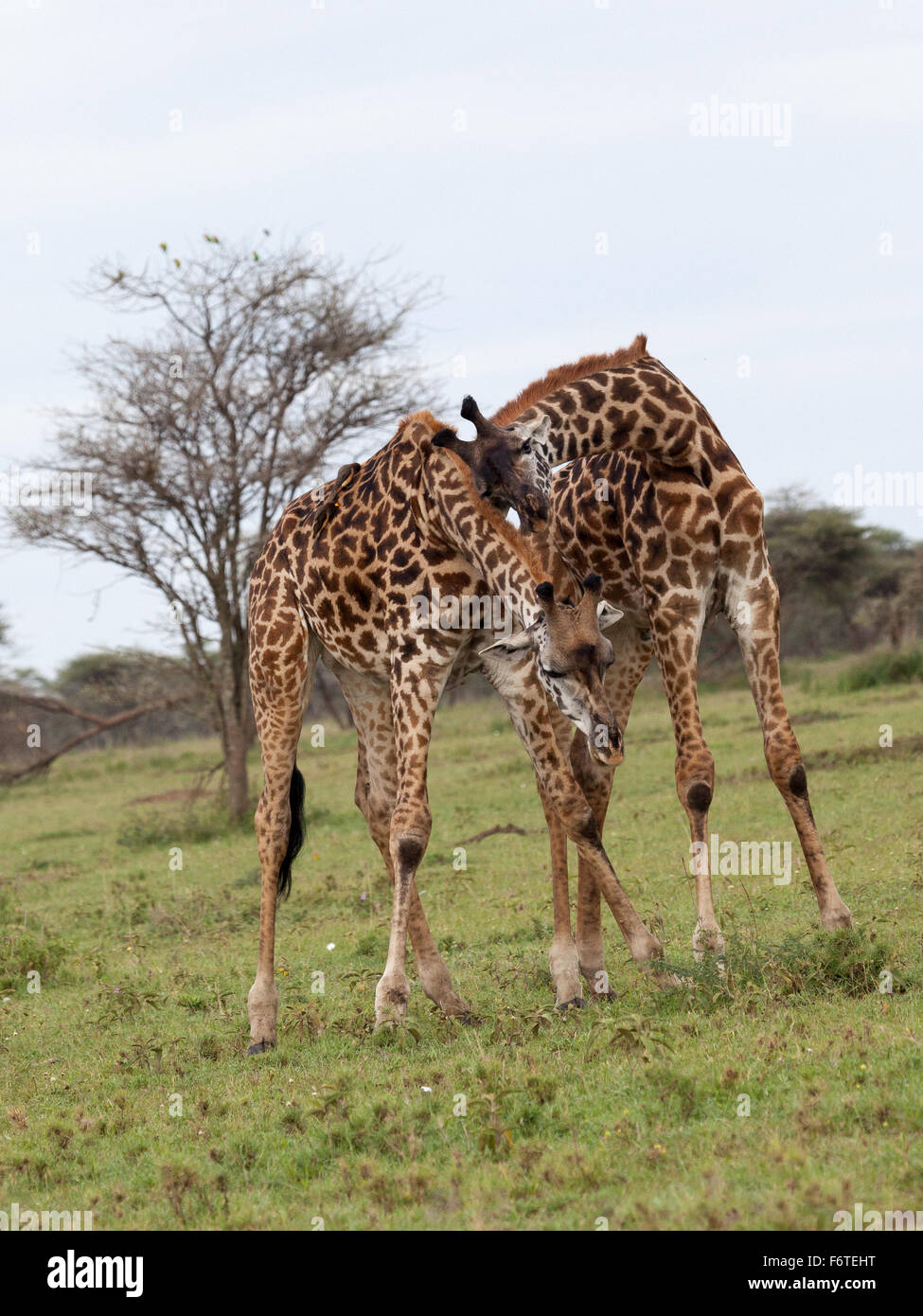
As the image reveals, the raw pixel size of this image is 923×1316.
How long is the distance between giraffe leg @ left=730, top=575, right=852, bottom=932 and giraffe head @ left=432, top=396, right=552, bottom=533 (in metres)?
1.16

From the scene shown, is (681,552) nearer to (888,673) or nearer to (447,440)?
(447,440)

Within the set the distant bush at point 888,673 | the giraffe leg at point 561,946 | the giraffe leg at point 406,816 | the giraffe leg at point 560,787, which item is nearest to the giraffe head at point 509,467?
the giraffe leg at point 560,787

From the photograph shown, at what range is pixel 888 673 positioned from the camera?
70.5 ft

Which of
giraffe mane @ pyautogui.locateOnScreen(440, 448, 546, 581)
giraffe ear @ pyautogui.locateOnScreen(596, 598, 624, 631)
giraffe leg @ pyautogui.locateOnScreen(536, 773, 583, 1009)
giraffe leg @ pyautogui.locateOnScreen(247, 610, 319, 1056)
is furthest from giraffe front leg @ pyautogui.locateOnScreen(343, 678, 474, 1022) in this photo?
giraffe ear @ pyautogui.locateOnScreen(596, 598, 624, 631)

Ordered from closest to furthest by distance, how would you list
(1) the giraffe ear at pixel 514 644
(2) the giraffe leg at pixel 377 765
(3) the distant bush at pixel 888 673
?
(1) the giraffe ear at pixel 514 644 → (2) the giraffe leg at pixel 377 765 → (3) the distant bush at pixel 888 673

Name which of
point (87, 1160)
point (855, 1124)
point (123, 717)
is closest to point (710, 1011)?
point (855, 1124)

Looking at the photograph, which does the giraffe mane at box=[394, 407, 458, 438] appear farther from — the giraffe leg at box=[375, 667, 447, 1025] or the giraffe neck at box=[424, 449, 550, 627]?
the giraffe leg at box=[375, 667, 447, 1025]

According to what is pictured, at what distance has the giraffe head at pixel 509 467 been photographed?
19.7 feet

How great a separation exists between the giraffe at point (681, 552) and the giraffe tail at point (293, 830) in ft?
5.16

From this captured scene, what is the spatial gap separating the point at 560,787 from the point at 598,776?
104 cm

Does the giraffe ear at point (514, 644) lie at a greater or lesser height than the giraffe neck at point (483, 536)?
lesser

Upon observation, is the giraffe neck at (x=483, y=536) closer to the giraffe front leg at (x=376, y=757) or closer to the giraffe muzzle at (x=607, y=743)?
the giraffe muzzle at (x=607, y=743)
